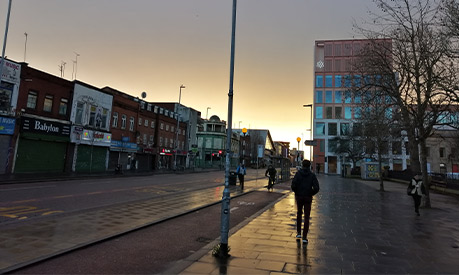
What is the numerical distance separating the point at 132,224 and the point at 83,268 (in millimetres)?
3369

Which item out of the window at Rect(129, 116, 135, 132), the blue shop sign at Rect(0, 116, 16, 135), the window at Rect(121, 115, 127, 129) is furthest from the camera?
the window at Rect(129, 116, 135, 132)

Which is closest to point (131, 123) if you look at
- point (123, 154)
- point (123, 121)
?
point (123, 121)

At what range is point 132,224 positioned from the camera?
8.07 metres

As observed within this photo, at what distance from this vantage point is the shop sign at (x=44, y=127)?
25.0 meters

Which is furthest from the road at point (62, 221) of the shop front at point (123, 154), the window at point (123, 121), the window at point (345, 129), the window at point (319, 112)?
the window at point (319, 112)

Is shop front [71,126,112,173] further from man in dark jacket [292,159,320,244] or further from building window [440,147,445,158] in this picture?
building window [440,147,445,158]

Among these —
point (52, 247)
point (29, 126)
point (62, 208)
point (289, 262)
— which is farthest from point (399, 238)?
point (29, 126)

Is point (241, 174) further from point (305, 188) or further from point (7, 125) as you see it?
point (7, 125)

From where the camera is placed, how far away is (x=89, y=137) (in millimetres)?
32188

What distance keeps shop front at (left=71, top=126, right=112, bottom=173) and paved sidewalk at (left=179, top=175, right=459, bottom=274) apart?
90.3ft

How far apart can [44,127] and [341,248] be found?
2919 cm

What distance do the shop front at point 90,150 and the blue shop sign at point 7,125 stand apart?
20.9ft

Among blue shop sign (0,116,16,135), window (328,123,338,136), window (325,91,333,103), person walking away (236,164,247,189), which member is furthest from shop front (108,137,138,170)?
window (325,91,333,103)

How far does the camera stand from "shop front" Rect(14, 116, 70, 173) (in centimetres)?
2500
